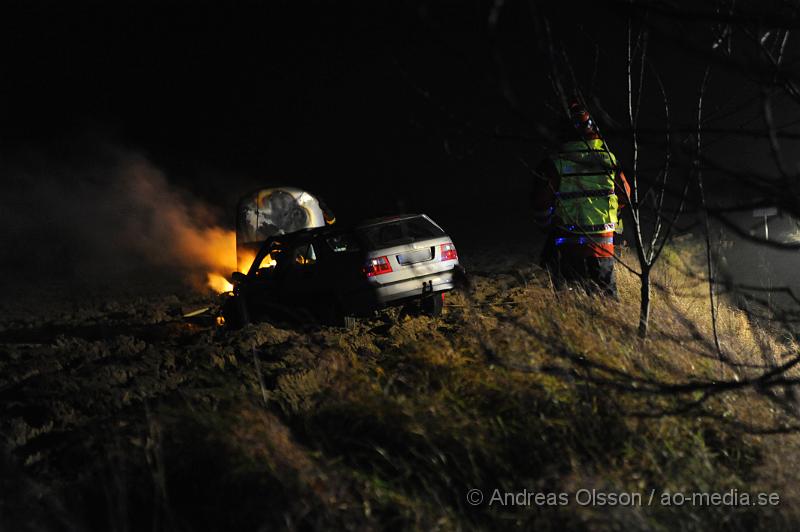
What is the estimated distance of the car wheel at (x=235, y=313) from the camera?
10820mm

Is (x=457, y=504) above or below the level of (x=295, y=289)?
below

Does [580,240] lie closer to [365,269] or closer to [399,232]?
[365,269]

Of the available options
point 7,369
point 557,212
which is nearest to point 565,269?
point 557,212

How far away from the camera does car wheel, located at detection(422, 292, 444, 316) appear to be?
9562 millimetres

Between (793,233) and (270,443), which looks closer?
(270,443)

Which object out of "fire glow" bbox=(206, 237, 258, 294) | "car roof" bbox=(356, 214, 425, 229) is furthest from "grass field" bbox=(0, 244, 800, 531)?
"fire glow" bbox=(206, 237, 258, 294)

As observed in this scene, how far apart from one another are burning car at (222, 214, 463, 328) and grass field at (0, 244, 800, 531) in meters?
3.07

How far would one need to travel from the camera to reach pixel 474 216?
35.8 meters

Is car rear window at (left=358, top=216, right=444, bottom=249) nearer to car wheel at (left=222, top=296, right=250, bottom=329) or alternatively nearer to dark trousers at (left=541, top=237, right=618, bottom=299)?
dark trousers at (left=541, top=237, right=618, bottom=299)

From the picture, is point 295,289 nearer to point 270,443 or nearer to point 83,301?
point 270,443

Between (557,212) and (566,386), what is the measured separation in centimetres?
296

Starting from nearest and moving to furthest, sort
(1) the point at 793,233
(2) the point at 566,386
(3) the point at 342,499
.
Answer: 1. (3) the point at 342,499
2. (2) the point at 566,386
3. (1) the point at 793,233

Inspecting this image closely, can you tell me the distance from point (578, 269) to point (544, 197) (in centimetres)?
95

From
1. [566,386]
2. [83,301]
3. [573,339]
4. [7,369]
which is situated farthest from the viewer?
[83,301]
